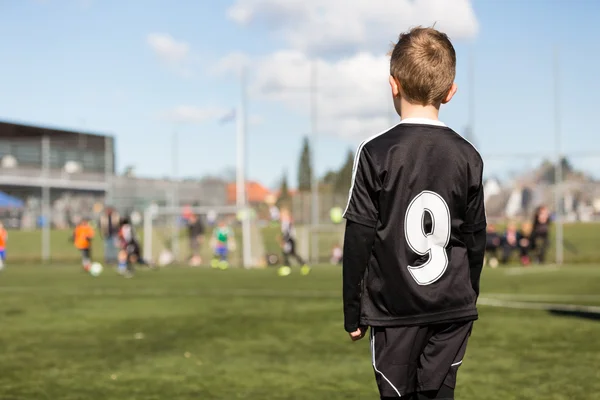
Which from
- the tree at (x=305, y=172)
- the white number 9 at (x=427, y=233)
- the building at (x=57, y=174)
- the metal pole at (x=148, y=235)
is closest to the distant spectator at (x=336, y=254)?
the tree at (x=305, y=172)

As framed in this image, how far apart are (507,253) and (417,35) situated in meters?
25.5

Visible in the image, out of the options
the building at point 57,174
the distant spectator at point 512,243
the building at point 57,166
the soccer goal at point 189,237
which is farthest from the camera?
the building at point 57,166

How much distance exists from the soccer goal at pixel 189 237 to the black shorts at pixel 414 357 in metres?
27.8

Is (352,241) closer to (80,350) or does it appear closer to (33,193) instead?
(80,350)

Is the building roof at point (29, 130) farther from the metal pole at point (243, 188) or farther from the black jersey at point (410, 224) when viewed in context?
the black jersey at point (410, 224)

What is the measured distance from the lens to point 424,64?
10.2 ft

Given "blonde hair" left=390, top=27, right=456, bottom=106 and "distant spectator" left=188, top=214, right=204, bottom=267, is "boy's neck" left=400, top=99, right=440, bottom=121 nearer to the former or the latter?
"blonde hair" left=390, top=27, right=456, bottom=106

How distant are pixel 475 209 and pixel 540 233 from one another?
981 inches

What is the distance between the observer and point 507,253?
2772 centimetres

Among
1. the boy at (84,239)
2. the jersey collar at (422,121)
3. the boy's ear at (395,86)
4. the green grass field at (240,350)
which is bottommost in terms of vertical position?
the green grass field at (240,350)

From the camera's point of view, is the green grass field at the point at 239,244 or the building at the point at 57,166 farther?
the building at the point at 57,166

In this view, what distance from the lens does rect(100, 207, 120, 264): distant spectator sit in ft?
92.0

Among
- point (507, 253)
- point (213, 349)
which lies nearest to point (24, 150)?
point (507, 253)

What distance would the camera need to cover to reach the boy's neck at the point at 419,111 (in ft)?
10.5
